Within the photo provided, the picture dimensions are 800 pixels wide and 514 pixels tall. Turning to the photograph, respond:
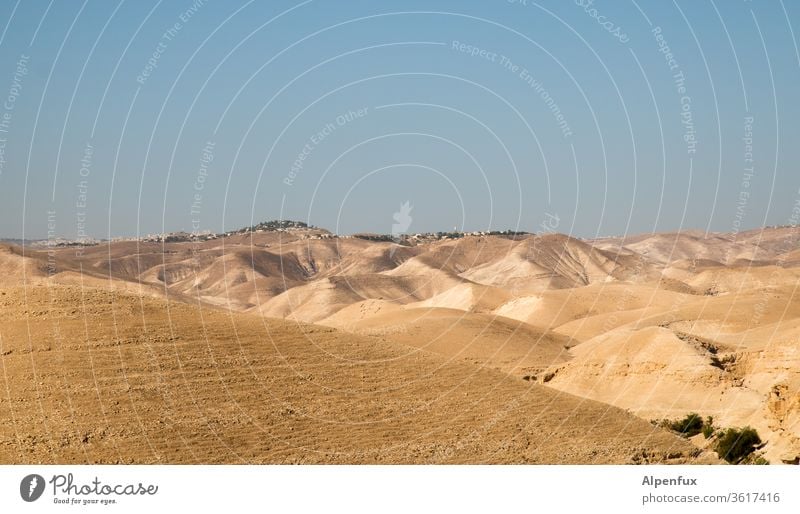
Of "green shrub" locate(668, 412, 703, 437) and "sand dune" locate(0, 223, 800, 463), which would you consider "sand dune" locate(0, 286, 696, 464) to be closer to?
"sand dune" locate(0, 223, 800, 463)

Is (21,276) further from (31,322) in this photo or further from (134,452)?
(134,452)

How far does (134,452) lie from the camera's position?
3394 cm

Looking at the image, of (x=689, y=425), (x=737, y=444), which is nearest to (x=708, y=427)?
(x=689, y=425)

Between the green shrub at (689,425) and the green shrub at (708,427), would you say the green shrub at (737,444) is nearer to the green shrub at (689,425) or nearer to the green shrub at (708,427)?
the green shrub at (708,427)

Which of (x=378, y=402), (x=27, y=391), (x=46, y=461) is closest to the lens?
(x=46, y=461)

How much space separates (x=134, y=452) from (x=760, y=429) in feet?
91.1

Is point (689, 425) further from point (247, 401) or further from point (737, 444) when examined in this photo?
point (247, 401)

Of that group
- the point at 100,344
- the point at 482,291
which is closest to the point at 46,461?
the point at 100,344
